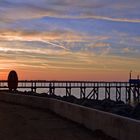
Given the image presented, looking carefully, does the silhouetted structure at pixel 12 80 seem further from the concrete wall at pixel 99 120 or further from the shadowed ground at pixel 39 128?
the shadowed ground at pixel 39 128

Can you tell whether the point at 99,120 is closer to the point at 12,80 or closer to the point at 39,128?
the point at 39,128

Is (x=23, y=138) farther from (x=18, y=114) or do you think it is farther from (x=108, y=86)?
(x=108, y=86)

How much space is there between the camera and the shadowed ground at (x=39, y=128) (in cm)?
1134

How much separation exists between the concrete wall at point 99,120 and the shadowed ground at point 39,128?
0.83ft

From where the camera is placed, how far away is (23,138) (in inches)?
436

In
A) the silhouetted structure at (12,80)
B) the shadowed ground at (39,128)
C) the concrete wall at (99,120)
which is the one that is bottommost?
the shadowed ground at (39,128)

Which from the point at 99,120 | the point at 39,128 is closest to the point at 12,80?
the point at 39,128

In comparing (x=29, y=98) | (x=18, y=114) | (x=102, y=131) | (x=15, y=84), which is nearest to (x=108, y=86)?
(x=15, y=84)

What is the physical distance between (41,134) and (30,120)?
3541mm

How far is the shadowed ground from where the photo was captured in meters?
11.3

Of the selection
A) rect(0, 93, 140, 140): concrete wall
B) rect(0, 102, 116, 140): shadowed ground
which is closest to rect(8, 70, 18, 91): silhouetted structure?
rect(0, 93, 140, 140): concrete wall

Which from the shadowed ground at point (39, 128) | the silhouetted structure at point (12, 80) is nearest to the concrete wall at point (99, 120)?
the shadowed ground at point (39, 128)

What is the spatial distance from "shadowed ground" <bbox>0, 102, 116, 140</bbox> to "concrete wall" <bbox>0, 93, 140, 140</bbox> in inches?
10.0

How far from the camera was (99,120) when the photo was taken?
12070mm
